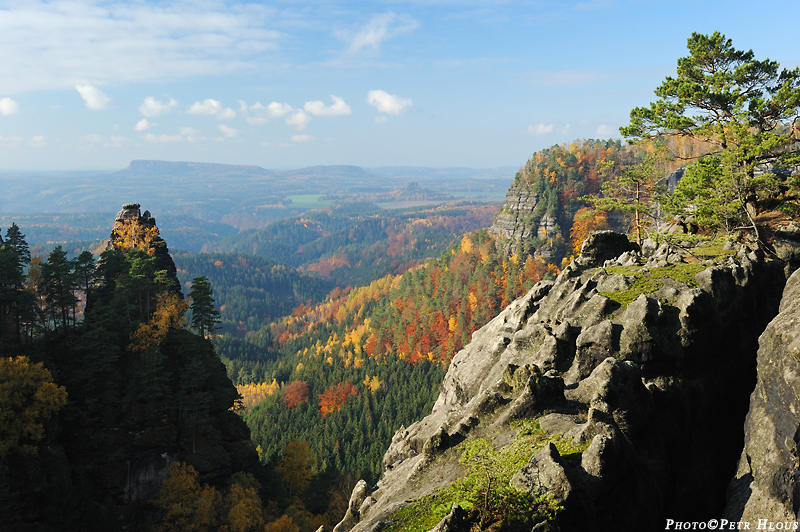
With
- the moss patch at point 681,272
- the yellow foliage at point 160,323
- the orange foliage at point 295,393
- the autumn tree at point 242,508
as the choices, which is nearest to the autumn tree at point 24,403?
the yellow foliage at point 160,323

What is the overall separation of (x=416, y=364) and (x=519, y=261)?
2004 inches

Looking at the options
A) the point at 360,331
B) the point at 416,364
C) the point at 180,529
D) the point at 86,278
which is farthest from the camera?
the point at 360,331

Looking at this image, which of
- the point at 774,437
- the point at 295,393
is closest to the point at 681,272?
the point at 774,437

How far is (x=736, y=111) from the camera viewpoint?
3091 centimetres

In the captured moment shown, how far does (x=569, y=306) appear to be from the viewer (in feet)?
90.1

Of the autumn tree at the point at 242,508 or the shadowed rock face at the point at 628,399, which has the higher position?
the shadowed rock face at the point at 628,399

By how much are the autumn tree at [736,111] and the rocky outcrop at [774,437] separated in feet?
45.5

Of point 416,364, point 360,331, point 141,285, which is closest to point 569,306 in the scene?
point 141,285

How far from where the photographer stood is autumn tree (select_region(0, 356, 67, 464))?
39.6 m

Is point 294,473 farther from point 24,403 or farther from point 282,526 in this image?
point 24,403

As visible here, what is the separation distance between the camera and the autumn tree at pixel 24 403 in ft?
130

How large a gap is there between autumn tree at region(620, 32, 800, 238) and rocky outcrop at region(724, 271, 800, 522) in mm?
13856

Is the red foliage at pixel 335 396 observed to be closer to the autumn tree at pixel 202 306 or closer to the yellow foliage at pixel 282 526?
the autumn tree at pixel 202 306

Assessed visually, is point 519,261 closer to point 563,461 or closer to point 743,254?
point 743,254
